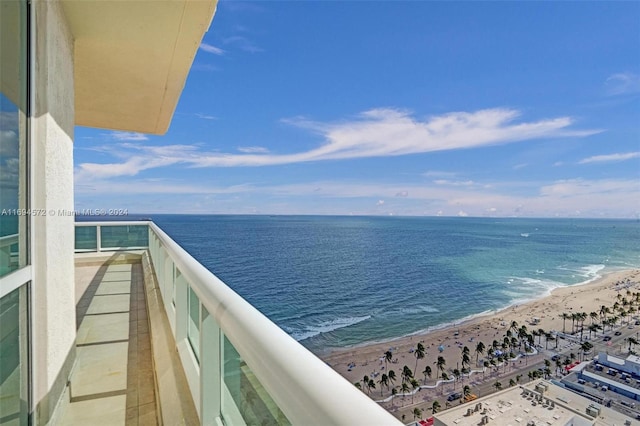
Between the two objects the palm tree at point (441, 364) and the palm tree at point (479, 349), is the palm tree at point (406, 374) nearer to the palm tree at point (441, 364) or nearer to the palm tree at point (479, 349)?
the palm tree at point (441, 364)

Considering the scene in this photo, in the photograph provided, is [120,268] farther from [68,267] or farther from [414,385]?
[414,385]

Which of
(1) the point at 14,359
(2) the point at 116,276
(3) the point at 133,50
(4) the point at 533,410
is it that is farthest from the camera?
(4) the point at 533,410

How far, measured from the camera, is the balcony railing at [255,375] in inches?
14.6

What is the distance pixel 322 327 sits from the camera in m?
24.3

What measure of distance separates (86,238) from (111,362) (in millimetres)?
4658

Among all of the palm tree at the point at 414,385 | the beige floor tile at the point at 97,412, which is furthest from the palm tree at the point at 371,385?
the beige floor tile at the point at 97,412

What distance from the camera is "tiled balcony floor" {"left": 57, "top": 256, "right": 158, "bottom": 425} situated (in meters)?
1.93

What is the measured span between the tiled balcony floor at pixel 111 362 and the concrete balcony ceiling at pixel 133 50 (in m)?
2.31

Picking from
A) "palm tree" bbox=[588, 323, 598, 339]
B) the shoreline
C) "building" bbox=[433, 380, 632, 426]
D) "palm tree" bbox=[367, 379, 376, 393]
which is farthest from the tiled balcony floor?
"palm tree" bbox=[588, 323, 598, 339]

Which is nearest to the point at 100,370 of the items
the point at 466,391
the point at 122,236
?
the point at 122,236

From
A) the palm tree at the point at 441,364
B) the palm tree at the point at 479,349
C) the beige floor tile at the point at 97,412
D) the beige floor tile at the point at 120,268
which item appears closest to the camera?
the beige floor tile at the point at 97,412

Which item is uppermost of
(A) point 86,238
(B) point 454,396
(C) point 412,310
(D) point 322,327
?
(A) point 86,238

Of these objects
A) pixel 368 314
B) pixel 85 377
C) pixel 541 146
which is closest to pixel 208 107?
pixel 368 314

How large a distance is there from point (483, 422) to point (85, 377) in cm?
1884
